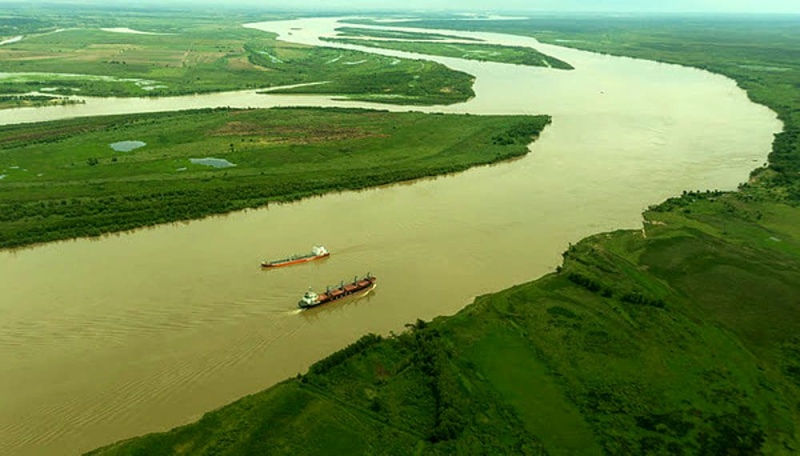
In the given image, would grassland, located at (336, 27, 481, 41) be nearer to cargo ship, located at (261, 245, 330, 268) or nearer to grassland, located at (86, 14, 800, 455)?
cargo ship, located at (261, 245, 330, 268)

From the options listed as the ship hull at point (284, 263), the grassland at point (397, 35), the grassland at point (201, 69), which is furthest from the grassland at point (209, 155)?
the grassland at point (397, 35)

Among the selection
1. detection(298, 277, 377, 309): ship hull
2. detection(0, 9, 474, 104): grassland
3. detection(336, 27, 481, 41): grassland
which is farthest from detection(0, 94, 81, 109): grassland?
detection(336, 27, 481, 41): grassland

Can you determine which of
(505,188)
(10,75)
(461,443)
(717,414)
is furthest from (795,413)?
(10,75)

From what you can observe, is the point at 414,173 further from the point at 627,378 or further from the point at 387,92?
the point at 387,92

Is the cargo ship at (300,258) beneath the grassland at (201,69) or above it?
beneath

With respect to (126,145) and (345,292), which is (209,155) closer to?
(126,145)

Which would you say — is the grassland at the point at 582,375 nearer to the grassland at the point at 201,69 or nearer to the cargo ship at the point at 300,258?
the cargo ship at the point at 300,258
